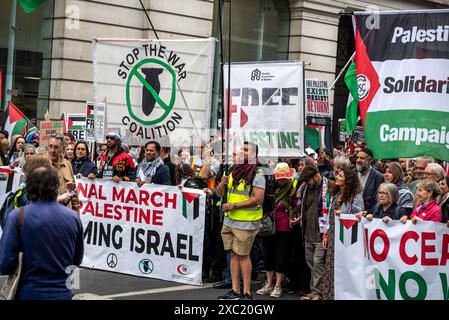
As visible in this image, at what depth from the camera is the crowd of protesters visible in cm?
884

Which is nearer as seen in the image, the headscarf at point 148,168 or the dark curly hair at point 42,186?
the dark curly hair at point 42,186

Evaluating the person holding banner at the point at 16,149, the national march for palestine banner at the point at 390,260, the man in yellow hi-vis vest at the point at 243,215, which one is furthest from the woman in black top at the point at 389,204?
the person holding banner at the point at 16,149

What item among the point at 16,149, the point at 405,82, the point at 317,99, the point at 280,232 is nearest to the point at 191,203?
the point at 280,232

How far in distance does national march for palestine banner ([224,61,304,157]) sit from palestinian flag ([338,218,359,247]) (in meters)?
2.07

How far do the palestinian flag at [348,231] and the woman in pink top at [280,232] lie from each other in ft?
5.48

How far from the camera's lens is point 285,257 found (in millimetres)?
10320

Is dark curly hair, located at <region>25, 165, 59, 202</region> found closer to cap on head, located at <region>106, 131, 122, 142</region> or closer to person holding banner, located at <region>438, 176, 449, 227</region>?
person holding banner, located at <region>438, 176, 449, 227</region>

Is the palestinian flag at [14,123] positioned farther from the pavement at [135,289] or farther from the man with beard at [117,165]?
the pavement at [135,289]

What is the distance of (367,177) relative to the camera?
33.5ft

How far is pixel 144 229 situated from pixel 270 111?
2.09 metres

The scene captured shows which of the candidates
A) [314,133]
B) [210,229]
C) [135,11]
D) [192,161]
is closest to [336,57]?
[135,11]

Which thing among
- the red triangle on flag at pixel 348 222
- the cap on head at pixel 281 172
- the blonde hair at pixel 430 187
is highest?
the cap on head at pixel 281 172

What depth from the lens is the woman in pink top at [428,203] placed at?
8.23 metres

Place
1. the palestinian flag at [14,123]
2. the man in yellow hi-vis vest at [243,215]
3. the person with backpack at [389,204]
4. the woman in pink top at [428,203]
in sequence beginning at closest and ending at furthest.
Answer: the woman in pink top at [428,203]
the person with backpack at [389,204]
the man in yellow hi-vis vest at [243,215]
the palestinian flag at [14,123]
